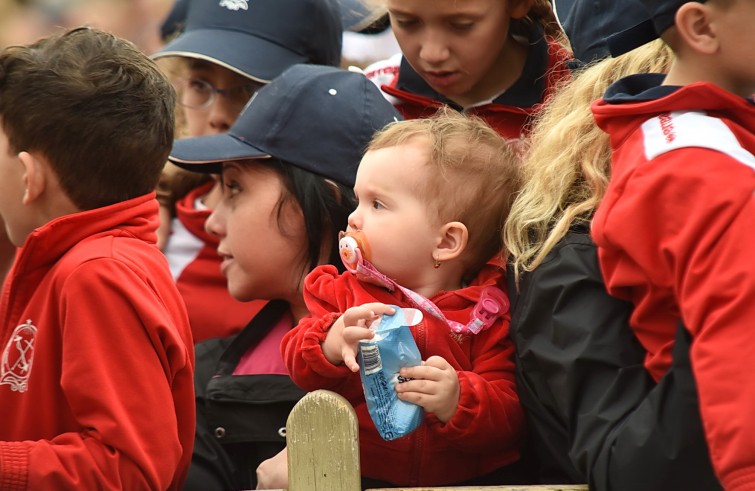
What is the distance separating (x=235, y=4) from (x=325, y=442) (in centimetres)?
240

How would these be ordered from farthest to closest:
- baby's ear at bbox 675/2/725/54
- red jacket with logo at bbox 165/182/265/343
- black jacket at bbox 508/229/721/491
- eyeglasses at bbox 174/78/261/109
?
1. eyeglasses at bbox 174/78/261/109
2. red jacket with logo at bbox 165/182/265/343
3. baby's ear at bbox 675/2/725/54
4. black jacket at bbox 508/229/721/491

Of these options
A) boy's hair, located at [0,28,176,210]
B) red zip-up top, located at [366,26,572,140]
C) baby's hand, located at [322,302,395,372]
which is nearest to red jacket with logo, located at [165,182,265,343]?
red zip-up top, located at [366,26,572,140]

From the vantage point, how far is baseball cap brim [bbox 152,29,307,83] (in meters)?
3.91

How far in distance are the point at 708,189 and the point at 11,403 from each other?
1.52m

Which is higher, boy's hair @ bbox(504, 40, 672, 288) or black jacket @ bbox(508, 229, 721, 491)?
boy's hair @ bbox(504, 40, 672, 288)

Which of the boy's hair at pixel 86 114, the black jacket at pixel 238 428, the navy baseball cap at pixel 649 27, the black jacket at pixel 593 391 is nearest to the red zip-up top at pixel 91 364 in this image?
the boy's hair at pixel 86 114

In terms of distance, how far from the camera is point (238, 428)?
2.92 metres

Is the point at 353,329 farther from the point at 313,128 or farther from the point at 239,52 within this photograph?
the point at 239,52

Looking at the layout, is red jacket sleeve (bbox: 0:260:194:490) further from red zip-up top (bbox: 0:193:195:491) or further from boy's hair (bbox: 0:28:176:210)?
boy's hair (bbox: 0:28:176:210)

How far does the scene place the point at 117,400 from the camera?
230 cm

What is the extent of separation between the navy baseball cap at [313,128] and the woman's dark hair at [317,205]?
0.9 inches

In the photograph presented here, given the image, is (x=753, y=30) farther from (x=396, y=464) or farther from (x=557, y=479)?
(x=396, y=464)

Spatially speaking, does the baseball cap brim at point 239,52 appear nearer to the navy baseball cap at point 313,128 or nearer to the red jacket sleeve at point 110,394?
the navy baseball cap at point 313,128

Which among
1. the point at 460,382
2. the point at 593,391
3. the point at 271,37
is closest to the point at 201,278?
the point at 271,37
